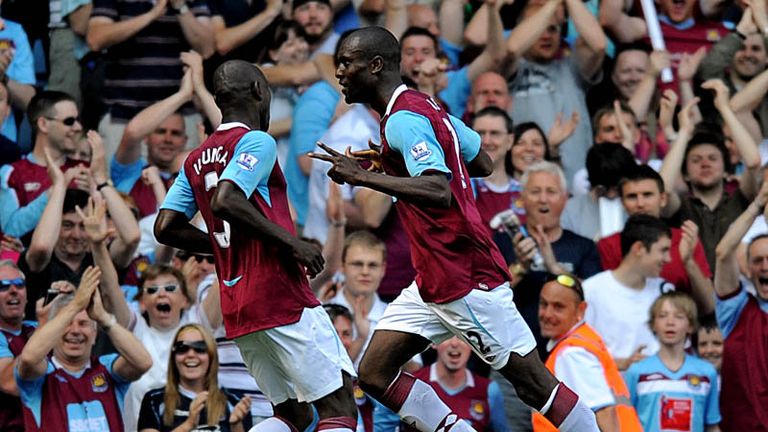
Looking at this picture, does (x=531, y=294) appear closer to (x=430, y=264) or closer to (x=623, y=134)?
(x=623, y=134)

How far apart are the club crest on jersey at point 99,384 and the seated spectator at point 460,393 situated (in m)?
1.80

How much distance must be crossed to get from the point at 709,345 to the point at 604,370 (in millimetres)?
2440

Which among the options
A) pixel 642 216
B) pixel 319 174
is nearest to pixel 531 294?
pixel 642 216

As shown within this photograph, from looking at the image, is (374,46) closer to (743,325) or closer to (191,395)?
(191,395)

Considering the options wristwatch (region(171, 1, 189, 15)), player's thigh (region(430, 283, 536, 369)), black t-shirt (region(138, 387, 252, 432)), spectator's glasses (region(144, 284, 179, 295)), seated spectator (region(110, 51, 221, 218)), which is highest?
wristwatch (region(171, 1, 189, 15))

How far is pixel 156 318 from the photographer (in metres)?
11.3

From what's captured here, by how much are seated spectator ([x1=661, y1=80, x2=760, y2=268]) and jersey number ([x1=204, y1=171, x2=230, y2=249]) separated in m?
5.44

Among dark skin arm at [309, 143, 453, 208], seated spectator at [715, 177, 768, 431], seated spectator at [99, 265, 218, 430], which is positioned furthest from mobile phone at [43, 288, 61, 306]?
seated spectator at [715, 177, 768, 431]

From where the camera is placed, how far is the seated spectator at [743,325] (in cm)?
1171

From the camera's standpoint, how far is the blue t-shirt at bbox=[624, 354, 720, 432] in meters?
11.1

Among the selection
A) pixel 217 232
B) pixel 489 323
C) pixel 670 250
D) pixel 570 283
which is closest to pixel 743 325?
pixel 670 250

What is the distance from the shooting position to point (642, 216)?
38.8ft

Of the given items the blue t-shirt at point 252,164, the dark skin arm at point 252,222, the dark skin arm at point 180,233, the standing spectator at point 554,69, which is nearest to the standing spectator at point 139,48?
the standing spectator at point 554,69

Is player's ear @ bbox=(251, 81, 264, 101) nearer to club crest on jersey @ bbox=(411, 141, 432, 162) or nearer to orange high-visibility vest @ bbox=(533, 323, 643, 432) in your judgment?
club crest on jersey @ bbox=(411, 141, 432, 162)
